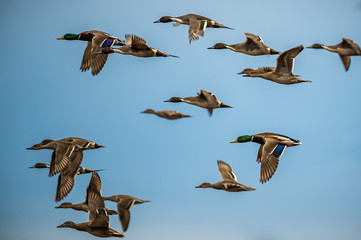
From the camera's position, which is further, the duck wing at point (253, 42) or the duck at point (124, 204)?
the duck wing at point (253, 42)

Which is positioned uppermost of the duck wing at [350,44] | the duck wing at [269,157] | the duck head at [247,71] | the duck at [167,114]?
the duck wing at [350,44]

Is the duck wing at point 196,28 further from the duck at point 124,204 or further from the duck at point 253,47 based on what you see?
the duck at point 124,204

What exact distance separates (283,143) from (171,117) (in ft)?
10.1

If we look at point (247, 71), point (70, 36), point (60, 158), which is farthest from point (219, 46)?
point (60, 158)

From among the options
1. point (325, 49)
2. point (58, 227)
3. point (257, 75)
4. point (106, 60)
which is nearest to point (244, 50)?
point (257, 75)

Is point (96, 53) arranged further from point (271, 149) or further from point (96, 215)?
point (271, 149)

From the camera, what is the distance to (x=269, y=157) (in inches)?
806

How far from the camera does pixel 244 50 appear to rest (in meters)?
22.8

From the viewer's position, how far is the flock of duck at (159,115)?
67.6 ft

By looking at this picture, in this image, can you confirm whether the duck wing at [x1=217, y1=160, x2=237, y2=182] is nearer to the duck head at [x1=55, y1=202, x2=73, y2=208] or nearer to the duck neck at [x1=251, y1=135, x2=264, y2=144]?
the duck neck at [x1=251, y1=135, x2=264, y2=144]

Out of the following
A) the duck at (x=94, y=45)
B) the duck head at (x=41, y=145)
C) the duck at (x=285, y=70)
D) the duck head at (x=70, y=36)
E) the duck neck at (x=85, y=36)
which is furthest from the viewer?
the duck head at (x=70, y=36)

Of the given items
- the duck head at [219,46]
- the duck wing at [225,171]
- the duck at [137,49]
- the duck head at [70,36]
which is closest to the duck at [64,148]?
the duck at [137,49]

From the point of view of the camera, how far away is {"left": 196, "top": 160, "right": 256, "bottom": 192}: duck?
21.9m

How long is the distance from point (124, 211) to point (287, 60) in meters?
6.04
